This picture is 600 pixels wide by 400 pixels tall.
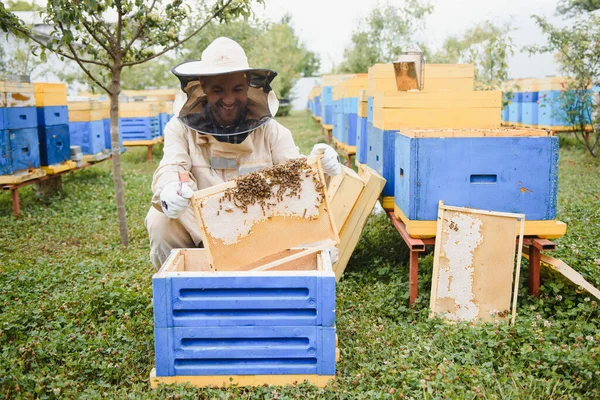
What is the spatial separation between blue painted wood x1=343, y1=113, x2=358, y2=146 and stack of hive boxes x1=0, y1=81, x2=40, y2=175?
3980 mm

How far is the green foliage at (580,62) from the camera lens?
954 cm

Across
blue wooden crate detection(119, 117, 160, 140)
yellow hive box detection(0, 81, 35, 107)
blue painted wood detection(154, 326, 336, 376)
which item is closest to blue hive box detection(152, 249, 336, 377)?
blue painted wood detection(154, 326, 336, 376)

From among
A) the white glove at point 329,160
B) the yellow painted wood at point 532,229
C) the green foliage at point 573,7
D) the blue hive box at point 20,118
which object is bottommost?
the yellow painted wood at point 532,229

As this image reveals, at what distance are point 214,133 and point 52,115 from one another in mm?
5039

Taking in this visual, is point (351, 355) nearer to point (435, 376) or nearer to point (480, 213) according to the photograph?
point (435, 376)

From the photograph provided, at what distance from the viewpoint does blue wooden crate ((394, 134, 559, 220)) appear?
3.32 m

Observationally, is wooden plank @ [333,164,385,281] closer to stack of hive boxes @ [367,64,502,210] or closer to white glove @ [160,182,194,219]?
stack of hive boxes @ [367,64,502,210]

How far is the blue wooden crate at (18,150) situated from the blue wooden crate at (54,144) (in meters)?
0.21

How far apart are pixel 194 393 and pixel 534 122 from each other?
11928 mm

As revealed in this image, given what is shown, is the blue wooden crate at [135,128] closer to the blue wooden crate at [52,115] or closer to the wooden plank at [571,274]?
the blue wooden crate at [52,115]

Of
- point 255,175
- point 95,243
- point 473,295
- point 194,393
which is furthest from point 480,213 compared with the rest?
point 95,243

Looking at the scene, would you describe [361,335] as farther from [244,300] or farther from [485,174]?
[485,174]

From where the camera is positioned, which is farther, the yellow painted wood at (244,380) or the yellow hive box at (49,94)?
the yellow hive box at (49,94)

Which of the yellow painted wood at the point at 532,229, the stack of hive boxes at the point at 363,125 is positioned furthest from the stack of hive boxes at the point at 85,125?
the yellow painted wood at the point at 532,229
